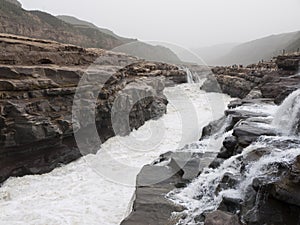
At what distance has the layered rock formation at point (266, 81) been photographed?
1498 centimetres

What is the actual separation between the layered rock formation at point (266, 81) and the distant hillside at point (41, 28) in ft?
68.4

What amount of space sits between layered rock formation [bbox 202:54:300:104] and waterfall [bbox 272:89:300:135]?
126 inches

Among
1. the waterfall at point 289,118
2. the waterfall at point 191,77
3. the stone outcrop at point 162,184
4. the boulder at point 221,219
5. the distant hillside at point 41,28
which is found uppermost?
the distant hillside at point 41,28

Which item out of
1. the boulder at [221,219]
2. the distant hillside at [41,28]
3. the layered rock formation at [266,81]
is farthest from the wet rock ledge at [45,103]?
the distant hillside at [41,28]

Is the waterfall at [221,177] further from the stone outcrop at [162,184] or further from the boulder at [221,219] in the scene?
the boulder at [221,219]

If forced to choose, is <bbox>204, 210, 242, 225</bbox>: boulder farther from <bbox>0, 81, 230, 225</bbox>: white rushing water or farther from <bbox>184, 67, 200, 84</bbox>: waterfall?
<bbox>184, 67, 200, 84</bbox>: waterfall

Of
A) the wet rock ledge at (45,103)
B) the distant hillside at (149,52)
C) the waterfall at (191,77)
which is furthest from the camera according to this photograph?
the distant hillside at (149,52)

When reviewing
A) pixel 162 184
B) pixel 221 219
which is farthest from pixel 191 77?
pixel 221 219

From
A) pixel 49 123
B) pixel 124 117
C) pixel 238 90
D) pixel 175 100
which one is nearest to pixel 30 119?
pixel 49 123

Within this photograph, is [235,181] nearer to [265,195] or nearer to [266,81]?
[265,195]

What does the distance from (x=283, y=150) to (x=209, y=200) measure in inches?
77.4

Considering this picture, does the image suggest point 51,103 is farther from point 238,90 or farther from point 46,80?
point 238,90

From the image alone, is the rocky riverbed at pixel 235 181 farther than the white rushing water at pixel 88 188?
No

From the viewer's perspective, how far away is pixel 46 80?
1178 centimetres
